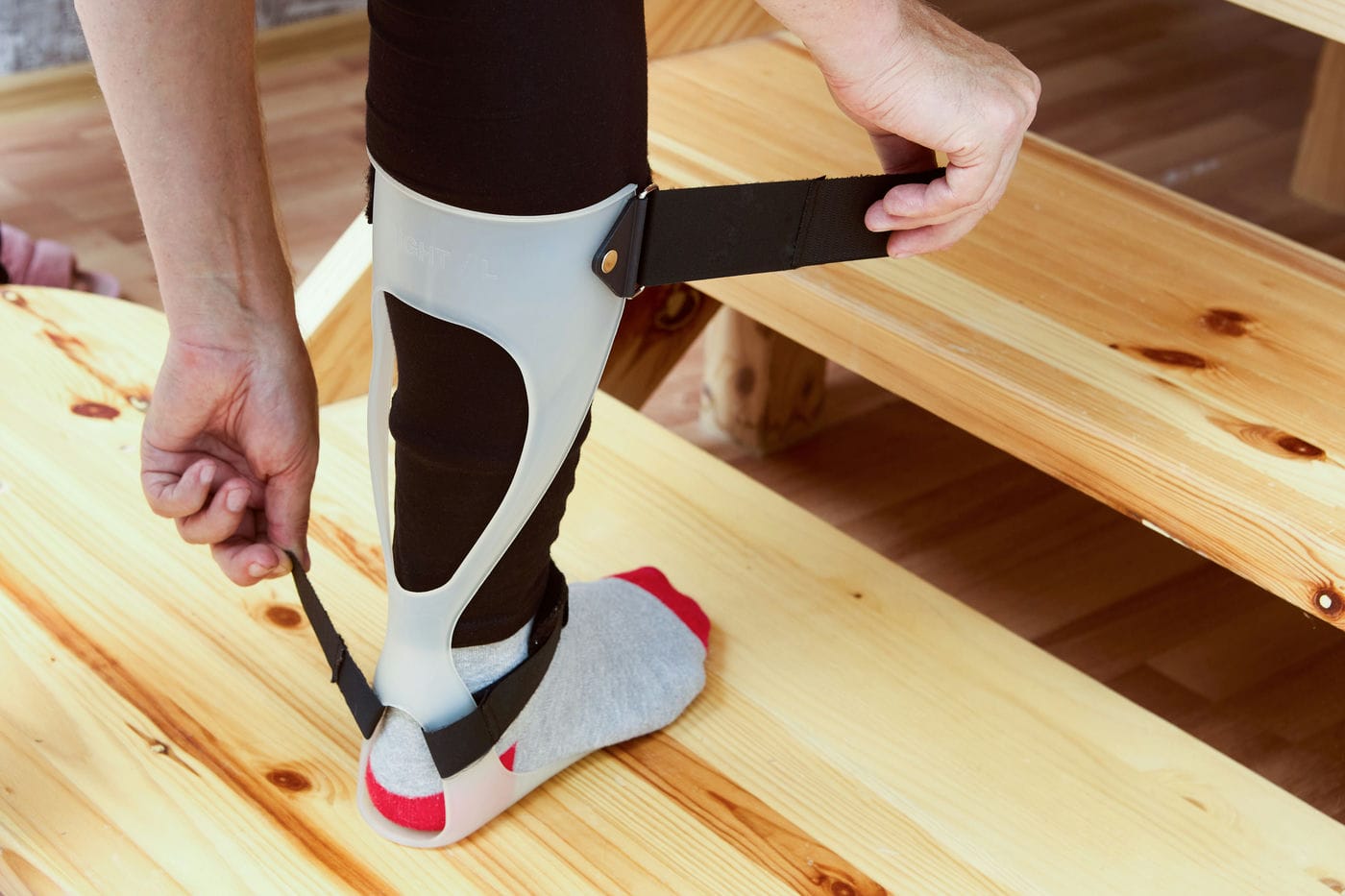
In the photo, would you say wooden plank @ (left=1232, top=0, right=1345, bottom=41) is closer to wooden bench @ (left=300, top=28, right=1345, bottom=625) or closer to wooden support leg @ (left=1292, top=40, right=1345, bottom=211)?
wooden bench @ (left=300, top=28, right=1345, bottom=625)

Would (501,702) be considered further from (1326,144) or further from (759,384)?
(1326,144)

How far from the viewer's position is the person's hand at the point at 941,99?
567 millimetres

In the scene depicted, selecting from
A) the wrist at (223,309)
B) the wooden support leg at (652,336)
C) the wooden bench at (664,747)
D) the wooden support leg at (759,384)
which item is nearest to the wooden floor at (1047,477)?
the wooden support leg at (759,384)

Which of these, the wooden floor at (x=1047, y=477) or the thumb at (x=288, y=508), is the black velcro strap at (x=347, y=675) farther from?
the wooden floor at (x=1047, y=477)

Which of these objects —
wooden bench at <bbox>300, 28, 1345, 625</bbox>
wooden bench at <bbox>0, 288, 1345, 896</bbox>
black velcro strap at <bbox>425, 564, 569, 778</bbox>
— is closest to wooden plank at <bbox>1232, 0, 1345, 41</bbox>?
wooden bench at <bbox>300, 28, 1345, 625</bbox>

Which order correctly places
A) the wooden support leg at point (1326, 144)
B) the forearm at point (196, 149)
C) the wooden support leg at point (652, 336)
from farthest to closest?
the wooden support leg at point (1326, 144) → the wooden support leg at point (652, 336) → the forearm at point (196, 149)

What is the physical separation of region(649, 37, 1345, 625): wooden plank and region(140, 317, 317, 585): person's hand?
0.31 meters

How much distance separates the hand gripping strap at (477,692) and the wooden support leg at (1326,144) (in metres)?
1.31

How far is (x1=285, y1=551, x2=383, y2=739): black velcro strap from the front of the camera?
0.70 metres

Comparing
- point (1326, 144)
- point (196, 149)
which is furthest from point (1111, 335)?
point (1326, 144)

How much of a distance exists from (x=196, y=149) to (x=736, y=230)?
0.25 m

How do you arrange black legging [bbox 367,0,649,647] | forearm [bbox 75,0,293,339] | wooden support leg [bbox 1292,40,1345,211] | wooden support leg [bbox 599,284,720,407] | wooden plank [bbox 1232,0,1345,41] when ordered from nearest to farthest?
black legging [bbox 367,0,649,647], forearm [bbox 75,0,293,339], wooden plank [bbox 1232,0,1345,41], wooden support leg [bbox 599,284,720,407], wooden support leg [bbox 1292,40,1345,211]

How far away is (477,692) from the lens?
0.69 meters

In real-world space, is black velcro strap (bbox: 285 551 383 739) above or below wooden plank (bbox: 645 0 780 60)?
below
